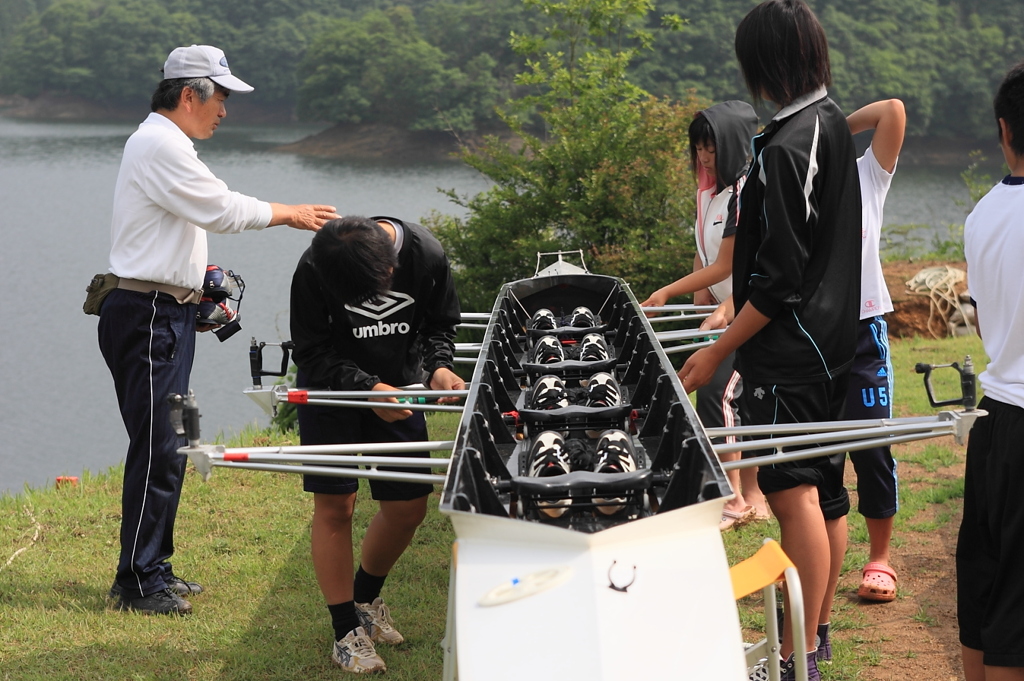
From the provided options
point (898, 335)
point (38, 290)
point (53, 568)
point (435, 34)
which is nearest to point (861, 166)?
point (53, 568)

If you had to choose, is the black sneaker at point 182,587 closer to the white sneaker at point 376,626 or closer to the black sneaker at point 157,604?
the black sneaker at point 157,604

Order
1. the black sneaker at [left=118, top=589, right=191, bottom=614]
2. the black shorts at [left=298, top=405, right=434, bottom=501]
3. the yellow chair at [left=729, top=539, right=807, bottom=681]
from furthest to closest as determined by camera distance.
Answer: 1. the black sneaker at [left=118, top=589, right=191, bottom=614]
2. the black shorts at [left=298, top=405, right=434, bottom=501]
3. the yellow chair at [left=729, top=539, right=807, bottom=681]

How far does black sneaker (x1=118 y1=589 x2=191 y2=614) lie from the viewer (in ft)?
16.1

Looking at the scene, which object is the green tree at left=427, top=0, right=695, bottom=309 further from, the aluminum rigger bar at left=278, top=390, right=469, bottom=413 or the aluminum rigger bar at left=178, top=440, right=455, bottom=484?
the aluminum rigger bar at left=178, top=440, right=455, bottom=484

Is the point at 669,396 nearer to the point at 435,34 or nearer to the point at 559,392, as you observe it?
the point at 559,392

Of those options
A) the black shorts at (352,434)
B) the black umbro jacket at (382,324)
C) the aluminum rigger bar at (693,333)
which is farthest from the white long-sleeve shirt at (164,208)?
the aluminum rigger bar at (693,333)

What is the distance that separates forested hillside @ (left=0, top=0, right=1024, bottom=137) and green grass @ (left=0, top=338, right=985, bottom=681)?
69.4 ft

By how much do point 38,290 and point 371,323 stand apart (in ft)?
52.2

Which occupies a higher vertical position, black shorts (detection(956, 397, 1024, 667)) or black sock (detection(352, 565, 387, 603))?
black shorts (detection(956, 397, 1024, 667))

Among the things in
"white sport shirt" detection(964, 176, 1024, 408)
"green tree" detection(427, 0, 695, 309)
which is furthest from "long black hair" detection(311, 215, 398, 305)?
"green tree" detection(427, 0, 695, 309)

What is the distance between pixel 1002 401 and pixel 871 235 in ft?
5.02

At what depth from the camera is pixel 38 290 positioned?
713 inches

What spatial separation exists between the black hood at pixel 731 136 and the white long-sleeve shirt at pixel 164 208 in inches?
93.8

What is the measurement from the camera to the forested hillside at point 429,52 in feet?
97.1
